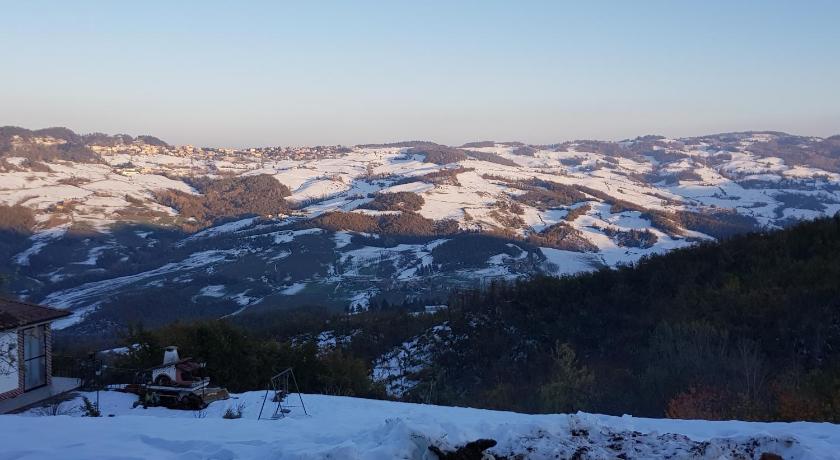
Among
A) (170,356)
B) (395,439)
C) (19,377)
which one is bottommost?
(19,377)

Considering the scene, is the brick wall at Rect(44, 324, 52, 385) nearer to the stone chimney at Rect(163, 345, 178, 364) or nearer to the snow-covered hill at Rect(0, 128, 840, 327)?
the stone chimney at Rect(163, 345, 178, 364)

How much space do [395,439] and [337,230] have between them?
4077 inches

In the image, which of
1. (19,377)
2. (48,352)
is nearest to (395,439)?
(19,377)

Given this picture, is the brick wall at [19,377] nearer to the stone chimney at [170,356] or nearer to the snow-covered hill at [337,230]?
the stone chimney at [170,356]

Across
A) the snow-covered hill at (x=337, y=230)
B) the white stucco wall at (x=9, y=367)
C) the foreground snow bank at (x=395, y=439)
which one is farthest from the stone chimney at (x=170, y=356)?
the snow-covered hill at (x=337, y=230)

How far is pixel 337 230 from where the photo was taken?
109562 mm

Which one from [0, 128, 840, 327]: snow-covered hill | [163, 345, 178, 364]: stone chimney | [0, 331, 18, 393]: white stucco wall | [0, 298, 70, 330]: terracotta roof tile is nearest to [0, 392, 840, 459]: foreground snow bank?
[163, 345, 178, 364]: stone chimney

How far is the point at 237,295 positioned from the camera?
7981cm

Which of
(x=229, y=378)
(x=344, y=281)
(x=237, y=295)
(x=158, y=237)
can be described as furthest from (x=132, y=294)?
(x=229, y=378)

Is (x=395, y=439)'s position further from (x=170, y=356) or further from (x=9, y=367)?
(x=9, y=367)

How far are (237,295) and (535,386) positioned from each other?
6506 centimetres

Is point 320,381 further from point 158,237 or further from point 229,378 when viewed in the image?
point 158,237

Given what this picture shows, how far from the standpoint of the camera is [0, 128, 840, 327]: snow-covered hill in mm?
82375

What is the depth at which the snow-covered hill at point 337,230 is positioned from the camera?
8238cm
